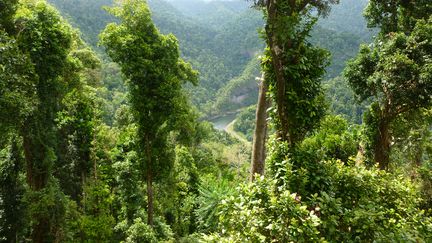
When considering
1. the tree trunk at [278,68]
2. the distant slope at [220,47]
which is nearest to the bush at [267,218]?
the tree trunk at [278,68]

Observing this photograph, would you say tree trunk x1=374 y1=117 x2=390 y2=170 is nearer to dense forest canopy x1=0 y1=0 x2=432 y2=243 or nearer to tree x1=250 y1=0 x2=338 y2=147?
dense forest canopy x1=0 y1=0 x2=432 y2=243

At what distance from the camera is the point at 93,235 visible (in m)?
12.1

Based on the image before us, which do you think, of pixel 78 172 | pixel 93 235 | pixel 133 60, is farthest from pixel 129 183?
pixel 133 60

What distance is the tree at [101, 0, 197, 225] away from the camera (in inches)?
392

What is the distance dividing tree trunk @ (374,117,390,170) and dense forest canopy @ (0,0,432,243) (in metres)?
0.04

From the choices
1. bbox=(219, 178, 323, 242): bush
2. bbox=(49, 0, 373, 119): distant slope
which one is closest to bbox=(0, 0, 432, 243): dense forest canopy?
bbox=(219, 178, 323, 242): bush

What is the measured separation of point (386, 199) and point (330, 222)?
175 cm

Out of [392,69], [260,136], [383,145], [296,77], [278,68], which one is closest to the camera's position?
[278,68]

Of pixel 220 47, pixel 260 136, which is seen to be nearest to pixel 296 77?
pixel 260 136

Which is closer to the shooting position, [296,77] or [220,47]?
[296,77]

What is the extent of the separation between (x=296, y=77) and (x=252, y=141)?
4.55m

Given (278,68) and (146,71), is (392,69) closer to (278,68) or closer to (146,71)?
(278,68)

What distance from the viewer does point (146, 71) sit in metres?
10.1

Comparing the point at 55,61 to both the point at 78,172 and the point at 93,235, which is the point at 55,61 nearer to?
the point at 93,235
